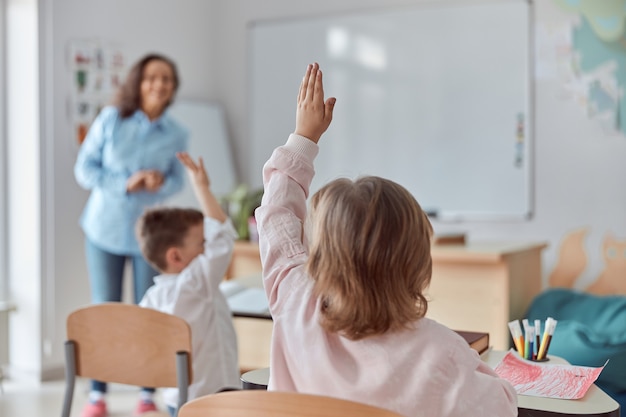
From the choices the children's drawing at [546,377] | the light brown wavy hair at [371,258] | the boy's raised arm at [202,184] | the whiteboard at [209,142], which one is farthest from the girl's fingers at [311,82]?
the whiteboard at [209,142]

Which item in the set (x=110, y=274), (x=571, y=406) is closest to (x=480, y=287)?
(x=110, y=274)

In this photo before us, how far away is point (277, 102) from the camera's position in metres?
5.09

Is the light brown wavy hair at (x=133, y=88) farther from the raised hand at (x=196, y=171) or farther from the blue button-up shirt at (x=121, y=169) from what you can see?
the raised hand at (x=196, y=171)

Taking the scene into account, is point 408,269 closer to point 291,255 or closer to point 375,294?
point 375,294

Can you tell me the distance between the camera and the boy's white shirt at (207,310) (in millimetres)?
2309

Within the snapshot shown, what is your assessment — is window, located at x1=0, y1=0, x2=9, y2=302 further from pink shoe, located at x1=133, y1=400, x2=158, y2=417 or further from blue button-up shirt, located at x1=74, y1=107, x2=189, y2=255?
pink shoe, located at x1=133, y1=400, x2=158, y2=417

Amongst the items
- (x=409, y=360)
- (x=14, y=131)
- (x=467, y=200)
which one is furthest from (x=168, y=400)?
(x=467, y=200)

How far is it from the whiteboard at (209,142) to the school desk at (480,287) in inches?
69.2

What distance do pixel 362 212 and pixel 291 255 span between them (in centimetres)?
21

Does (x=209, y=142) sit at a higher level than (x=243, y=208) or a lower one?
higher

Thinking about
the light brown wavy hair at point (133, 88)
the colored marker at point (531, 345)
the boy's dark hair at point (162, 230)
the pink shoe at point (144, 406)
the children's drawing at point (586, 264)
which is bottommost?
the pink shoe at point (144, 406)

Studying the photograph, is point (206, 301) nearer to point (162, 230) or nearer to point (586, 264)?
point (162, 230)

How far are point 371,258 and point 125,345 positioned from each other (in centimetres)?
101

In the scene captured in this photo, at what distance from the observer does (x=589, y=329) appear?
3074 millimetres
